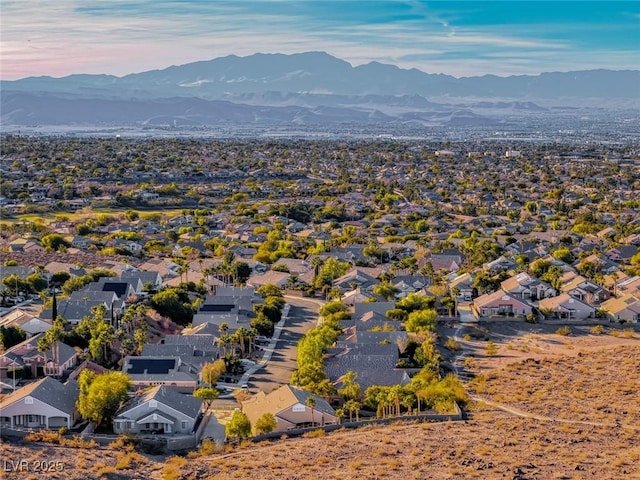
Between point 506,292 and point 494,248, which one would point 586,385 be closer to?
point 506,292

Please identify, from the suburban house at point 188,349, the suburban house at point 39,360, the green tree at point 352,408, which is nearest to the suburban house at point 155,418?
the green tree at point 352,408

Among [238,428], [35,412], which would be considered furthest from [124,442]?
[35,412]

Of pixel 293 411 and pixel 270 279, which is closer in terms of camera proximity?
pixel 293 411

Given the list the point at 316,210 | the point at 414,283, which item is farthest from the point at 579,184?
the point at 414,283

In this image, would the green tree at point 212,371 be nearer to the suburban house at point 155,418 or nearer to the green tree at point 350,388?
the suburban house at point 155,418

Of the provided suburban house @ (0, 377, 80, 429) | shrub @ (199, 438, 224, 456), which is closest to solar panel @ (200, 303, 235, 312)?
suburban house @ (0, 377, 80, 429)

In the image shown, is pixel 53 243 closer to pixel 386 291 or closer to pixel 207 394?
pixel 386 291
